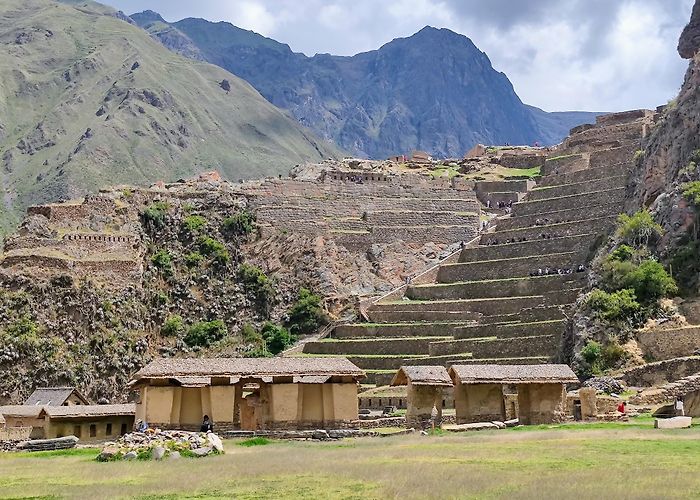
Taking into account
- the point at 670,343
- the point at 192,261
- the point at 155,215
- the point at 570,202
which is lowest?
the point at 670,343

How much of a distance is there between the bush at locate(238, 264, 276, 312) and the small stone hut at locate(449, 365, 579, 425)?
112ft

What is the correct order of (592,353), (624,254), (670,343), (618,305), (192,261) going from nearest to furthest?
(670,343) < (592,353) < (618,305) < (624,254) < (192,261)

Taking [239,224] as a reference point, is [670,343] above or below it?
below

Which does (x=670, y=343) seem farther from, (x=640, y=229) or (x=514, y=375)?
(x=514, y=375)

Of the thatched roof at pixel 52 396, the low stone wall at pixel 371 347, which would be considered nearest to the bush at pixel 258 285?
the low stone wall at pixel 371 347

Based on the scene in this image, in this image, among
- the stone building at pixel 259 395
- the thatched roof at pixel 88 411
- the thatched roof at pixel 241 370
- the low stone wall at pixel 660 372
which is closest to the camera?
the thatched roof at pixel 241 370

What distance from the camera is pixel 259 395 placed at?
38.8 meters

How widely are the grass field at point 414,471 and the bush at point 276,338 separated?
36028 mm

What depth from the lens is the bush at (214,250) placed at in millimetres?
72812

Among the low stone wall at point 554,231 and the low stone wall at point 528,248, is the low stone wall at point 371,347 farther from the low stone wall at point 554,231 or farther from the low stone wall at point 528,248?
the low stone wall at point 554,231

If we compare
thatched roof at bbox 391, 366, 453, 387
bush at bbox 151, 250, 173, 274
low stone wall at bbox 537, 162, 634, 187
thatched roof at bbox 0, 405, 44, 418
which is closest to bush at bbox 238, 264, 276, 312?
bush at bbox 151, 250, 173, 274

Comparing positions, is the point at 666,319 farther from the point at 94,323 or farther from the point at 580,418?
the point at 94,323

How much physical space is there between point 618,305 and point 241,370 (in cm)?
2047

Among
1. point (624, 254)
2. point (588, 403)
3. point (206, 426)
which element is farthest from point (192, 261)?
point (588, 403)
